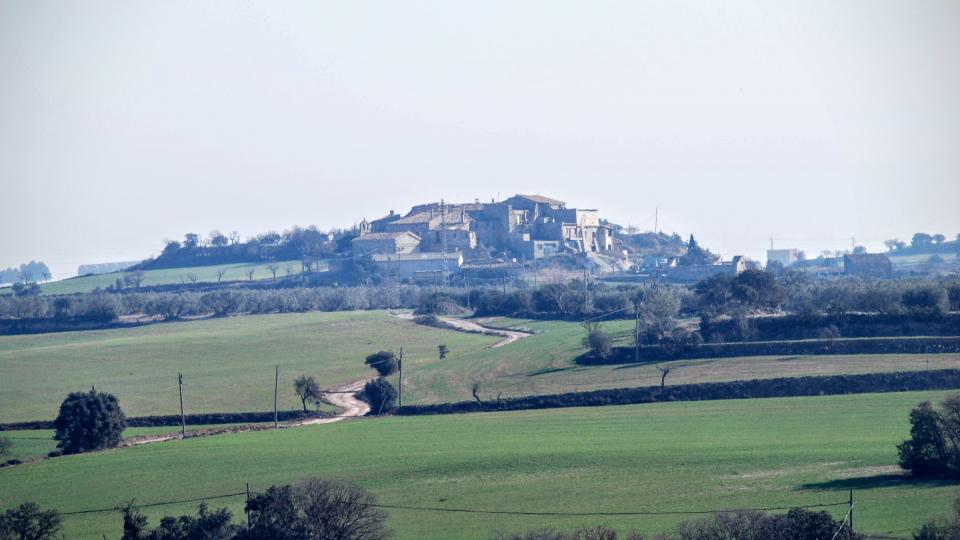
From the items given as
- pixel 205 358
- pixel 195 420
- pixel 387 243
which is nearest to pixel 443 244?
pixel 387 243

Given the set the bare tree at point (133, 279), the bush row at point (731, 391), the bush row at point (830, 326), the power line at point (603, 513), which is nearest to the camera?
the power line at point (603, 513)

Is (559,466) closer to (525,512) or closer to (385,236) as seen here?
(525,512)

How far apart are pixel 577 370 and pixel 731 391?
10188 mm

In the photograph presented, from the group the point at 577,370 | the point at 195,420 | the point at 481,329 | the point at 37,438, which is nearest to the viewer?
the point at 37,438

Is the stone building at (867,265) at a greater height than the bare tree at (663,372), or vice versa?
the stone building at (867,265)

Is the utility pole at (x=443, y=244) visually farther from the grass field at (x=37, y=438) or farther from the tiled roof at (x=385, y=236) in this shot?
the grass field at (x=37, y=438)

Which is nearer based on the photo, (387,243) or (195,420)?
(195,420)

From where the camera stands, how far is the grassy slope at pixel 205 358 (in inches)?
2378

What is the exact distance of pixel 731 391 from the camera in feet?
182

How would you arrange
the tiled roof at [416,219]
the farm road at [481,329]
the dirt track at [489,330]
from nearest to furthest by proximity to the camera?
the dirt track at [489,330], the farm road at [481,329], the tiled roof at [416,219]

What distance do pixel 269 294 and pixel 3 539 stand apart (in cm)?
8410

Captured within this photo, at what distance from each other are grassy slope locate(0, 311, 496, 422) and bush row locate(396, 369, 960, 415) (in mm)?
9511

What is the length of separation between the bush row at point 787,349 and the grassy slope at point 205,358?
11.1m

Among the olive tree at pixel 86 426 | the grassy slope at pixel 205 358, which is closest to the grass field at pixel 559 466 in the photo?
the olive tree at pixel 86 426
